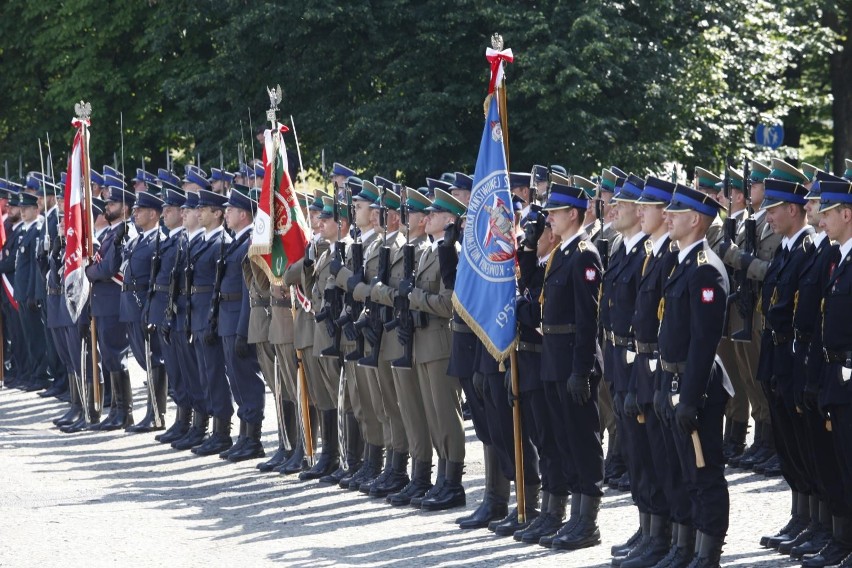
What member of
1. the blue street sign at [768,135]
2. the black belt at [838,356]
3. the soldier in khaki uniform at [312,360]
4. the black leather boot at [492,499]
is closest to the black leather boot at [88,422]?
the soldier in khaki uniform at [312,360]

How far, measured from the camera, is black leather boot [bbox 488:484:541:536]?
31.4ft

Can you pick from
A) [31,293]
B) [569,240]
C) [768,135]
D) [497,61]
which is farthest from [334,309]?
[768,135]

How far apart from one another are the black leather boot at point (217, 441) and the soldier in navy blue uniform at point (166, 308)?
1.92 ft

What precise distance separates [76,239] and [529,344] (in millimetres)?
7012

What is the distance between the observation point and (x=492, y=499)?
1000 centimetres

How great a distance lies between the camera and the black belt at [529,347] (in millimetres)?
9508

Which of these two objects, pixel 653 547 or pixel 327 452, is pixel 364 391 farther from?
pixel 653 547

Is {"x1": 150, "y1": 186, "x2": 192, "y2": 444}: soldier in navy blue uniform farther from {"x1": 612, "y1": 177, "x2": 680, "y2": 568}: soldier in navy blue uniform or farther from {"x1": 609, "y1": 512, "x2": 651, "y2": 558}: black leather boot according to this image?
{"x1": 612, "y1": 177, "x2": 680, "y2": 568}: soldier in navy blue uniform

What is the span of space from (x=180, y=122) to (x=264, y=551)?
17.1 metres

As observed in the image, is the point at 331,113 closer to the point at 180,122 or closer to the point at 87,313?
the point at 180,122

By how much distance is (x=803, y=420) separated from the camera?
8.65 metres

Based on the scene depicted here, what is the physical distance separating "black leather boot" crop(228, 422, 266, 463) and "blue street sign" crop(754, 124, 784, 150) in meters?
12.6

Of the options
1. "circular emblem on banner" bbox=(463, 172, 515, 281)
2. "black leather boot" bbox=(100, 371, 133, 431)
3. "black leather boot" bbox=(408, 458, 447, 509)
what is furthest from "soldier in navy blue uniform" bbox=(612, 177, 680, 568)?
"black leather boot" bbox=(100, 371, 133, 431)

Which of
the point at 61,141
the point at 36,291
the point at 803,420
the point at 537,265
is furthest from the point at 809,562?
the point at 61,141
